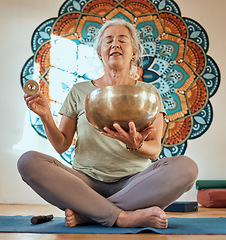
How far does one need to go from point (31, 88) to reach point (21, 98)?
223 centimetres

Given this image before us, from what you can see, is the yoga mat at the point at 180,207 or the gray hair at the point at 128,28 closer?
the gray hair at the point at 128,28

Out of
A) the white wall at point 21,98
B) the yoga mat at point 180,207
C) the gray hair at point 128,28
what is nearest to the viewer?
the gray hair at point 128,28

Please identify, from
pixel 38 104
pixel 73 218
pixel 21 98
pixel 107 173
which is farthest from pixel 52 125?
pixel 21 98

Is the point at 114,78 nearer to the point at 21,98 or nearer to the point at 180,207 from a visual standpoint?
the point at 180,207

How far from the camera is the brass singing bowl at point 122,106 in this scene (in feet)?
4.71

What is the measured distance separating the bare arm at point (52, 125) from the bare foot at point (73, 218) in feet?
1.46

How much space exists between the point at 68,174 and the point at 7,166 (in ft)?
7.32

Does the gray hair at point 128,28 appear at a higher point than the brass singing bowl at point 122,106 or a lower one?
higher

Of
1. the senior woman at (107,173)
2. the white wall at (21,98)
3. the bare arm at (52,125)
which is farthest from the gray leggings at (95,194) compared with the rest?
the white wall at (21,98)

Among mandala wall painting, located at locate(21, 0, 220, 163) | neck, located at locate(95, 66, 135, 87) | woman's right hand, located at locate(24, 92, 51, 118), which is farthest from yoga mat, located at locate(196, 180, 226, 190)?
woman's right hand, located at locate(24, 92, 51, 118)

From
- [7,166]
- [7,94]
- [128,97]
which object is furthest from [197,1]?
[128,97]

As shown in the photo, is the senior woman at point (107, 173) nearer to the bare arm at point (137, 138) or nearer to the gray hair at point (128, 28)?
the bare arm at point (137, 138)

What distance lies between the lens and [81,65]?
156 inches

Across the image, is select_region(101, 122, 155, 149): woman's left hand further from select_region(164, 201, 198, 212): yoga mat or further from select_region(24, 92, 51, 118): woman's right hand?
select_region(164, 201, 198, 212): yoga mat
